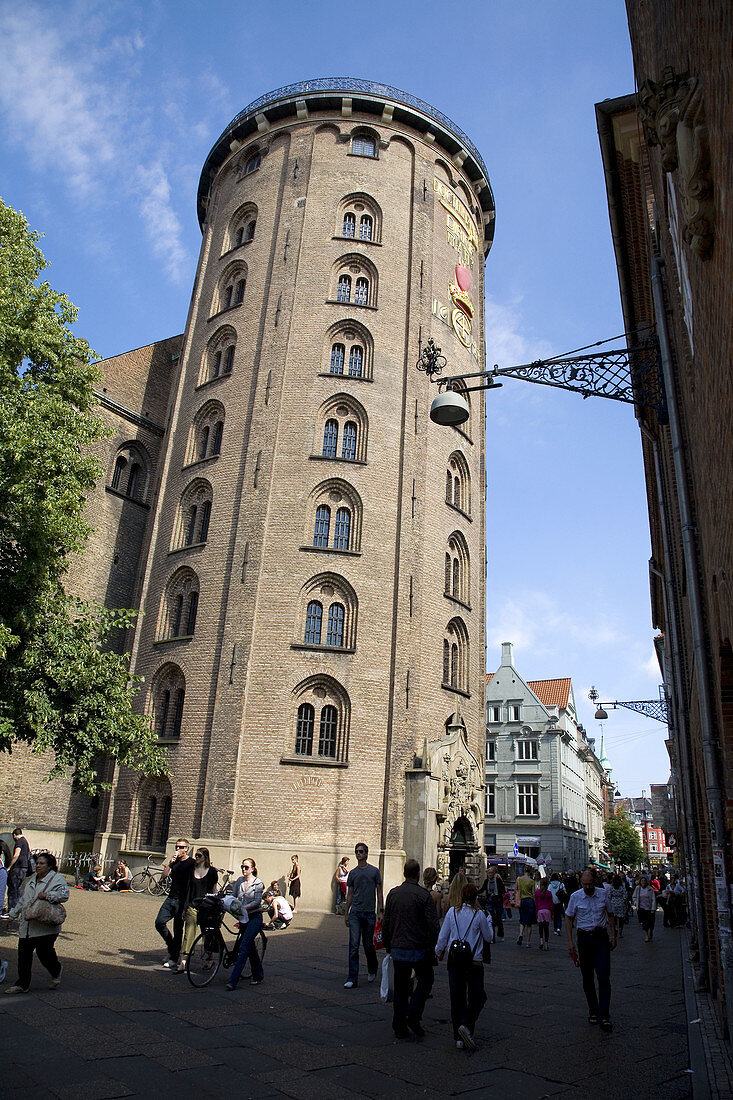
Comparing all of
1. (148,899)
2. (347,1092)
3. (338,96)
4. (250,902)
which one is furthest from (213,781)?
(338,96)

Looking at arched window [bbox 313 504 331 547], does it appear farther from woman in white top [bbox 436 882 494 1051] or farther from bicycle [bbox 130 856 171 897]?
woman in white top [bbox 436 882 494 1051]

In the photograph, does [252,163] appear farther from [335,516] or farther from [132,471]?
[335,516]

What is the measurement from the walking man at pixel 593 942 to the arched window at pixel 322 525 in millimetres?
17348

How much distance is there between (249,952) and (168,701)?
Answer: 16437 mm

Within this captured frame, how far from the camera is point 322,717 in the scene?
23203mm

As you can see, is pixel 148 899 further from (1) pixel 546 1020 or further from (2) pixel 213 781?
(1) pixel 546 1020

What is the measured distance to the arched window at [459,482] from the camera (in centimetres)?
2869

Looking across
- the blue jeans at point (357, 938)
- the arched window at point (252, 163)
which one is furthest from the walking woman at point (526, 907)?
the arched window at point (252, 163)

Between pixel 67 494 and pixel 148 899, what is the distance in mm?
11241

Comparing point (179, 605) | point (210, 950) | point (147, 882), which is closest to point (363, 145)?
point (179, 605)

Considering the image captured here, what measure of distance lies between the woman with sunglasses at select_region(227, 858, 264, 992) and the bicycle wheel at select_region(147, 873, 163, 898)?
1301 centimetres

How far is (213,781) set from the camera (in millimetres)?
22000

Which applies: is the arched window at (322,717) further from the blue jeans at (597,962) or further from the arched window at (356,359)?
the blue jeans at (597,962)

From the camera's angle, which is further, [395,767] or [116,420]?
[116,420]
